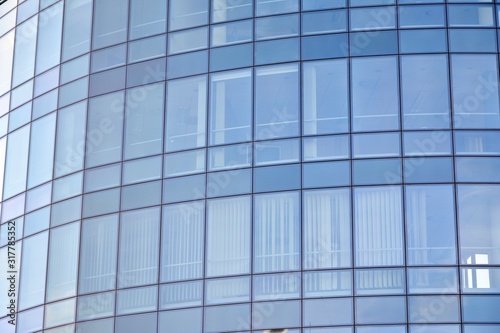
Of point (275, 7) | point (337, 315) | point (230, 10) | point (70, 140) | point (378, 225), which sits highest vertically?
point (230, 10)

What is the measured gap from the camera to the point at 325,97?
39.0 m

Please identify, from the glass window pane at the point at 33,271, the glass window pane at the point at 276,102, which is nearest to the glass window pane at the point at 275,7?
the glass window pane at the point at 276,102

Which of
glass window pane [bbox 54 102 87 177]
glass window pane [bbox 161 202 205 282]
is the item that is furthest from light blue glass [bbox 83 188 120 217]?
glass window pane [bbox 161 202 205 282]

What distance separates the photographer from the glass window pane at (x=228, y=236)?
38250 mm

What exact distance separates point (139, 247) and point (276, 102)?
683cm

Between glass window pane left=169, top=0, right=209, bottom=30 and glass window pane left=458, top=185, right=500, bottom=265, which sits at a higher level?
glass window pane left=169, top=0, right=209, bottom=30

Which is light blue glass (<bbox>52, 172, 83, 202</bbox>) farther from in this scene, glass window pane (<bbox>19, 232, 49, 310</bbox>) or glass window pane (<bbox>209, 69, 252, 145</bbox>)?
glass window pane (<bbox>209, 69, 252, 145</bbox>)

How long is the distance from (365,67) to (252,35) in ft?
13.7

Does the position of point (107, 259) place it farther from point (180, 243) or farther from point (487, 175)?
point (487, 175)

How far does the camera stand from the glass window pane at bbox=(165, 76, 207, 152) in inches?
1587

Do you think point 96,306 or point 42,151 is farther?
point 42,151

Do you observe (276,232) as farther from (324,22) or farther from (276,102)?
(324,22)

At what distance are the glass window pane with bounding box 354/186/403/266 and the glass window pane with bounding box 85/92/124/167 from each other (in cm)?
920

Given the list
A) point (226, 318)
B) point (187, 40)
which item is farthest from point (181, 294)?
point (187, 40)
